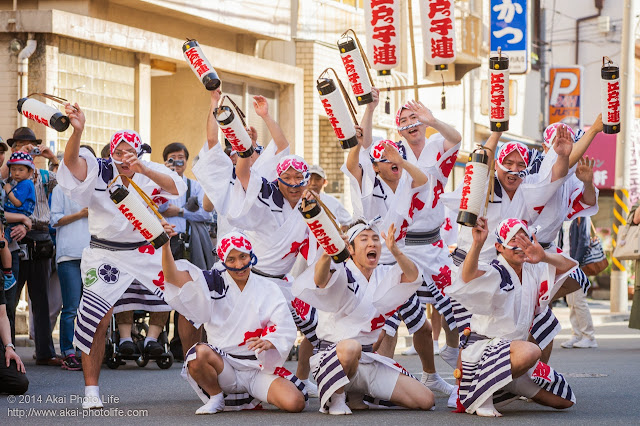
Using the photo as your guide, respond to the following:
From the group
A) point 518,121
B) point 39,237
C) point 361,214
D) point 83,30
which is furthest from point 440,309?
point 518,121

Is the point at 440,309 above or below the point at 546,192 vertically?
below

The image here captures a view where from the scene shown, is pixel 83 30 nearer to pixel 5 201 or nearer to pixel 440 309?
pixel 5 201

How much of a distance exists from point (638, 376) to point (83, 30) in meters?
8.15

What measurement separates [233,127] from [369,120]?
1.48 metres

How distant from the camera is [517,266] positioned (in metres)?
7.82

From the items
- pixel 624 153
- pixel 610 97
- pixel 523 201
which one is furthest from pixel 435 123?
pixel 624 153

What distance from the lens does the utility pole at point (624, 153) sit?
19.9m

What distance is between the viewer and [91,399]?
798cm

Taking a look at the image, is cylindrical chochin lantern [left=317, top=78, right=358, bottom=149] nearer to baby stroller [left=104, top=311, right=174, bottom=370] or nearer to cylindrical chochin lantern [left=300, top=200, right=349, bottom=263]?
cylindrical chochin lantern [left=300, top=200, right=349, bottom=263]

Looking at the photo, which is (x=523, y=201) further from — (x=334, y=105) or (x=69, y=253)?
(x=69, y=253)

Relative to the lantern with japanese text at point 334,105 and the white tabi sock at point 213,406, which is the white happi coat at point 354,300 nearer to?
the white tabi sock at point 213,406

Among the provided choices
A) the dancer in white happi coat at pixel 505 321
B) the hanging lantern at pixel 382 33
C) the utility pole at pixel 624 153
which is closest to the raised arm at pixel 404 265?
the dancer in white happi coat at pixel 505 321

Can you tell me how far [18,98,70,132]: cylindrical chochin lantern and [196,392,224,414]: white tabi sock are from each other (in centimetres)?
210

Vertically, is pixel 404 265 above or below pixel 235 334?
above
